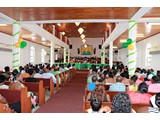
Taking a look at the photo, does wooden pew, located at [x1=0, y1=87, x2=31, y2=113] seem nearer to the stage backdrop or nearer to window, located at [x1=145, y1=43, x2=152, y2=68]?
window, located at [x1=145, y1=43, x2=152, y2=68]

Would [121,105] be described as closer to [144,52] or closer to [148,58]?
[148,58]

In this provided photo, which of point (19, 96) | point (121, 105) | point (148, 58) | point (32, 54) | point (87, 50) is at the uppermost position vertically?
point (87, 50)

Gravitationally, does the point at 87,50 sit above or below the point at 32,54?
above

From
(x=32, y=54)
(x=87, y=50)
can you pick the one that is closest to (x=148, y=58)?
(x=32, y=54)

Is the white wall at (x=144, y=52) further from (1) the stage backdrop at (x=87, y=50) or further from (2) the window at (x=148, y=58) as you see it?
(1) the stage backdrop at (x=87, y=50)

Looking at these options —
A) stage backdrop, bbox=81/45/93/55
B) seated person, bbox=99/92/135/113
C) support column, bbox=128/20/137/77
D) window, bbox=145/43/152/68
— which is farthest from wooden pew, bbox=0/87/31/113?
stage backdrop, bbox=81/45/93/55

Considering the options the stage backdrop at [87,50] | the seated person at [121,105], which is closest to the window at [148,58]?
the seated person at [121,105]

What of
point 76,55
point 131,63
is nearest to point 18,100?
point 131,63

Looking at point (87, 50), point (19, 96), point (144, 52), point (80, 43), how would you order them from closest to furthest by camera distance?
point (19, 96) < point (144, 52) < point (87, 50) < point (80, 43)

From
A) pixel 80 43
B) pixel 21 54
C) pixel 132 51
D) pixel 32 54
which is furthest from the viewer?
pixel 80 43
